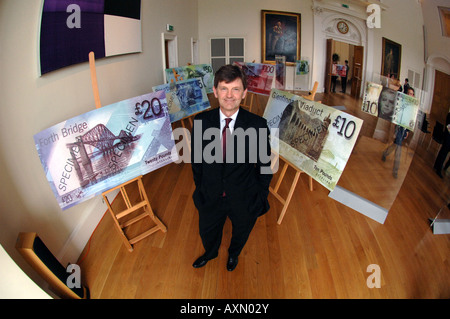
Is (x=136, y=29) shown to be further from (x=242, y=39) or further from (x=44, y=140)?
(x=44, y=140)

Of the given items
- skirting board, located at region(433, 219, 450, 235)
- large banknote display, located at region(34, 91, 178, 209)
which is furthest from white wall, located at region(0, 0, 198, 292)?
skirting board, located at region(433, 219, 450, 235)

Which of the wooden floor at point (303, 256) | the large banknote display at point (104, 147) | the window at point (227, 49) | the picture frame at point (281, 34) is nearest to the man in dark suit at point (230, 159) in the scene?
the wooden floor at point (303, 256)

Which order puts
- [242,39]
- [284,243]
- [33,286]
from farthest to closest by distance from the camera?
[242,39] < [284,243] < [33,286]

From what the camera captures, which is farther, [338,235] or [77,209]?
[338,235]

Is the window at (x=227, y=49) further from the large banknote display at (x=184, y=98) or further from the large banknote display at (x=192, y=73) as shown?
the large banknote display at (x=184, y=98)

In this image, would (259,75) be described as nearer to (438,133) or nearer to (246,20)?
(246,20)

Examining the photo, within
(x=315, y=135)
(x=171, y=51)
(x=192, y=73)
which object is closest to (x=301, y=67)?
(x=315, y=135)

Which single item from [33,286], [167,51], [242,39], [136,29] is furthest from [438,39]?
[167,51]

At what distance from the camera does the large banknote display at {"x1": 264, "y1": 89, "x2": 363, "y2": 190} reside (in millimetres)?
2195

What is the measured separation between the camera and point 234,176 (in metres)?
1.84

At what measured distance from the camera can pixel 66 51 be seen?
217 cm

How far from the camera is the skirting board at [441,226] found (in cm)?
173

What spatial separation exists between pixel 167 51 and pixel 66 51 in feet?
13.1

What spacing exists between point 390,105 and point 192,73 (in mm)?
4160
